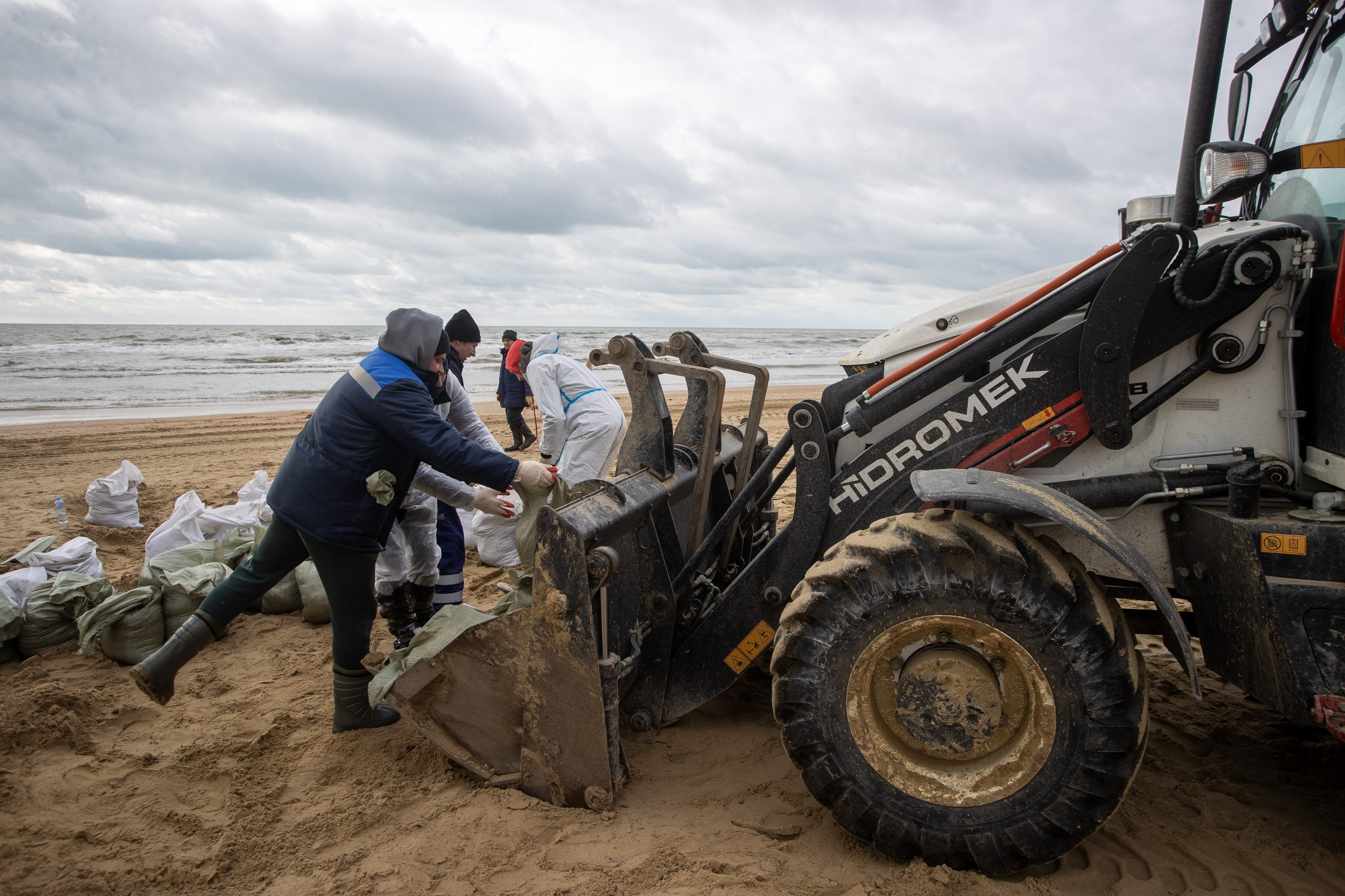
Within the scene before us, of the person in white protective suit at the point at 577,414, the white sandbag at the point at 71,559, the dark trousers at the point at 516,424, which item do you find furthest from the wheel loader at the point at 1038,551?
the dark trousers at the point at 516,424

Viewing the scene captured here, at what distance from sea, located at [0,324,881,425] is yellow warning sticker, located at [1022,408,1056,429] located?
504 cm

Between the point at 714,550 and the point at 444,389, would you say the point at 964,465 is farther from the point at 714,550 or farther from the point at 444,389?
the point at 444,389

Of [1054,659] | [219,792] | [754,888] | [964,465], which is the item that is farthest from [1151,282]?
[219,792]

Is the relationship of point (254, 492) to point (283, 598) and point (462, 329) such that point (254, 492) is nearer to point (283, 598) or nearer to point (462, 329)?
point (283, 598)

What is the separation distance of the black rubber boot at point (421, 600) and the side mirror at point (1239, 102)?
15.0 feet

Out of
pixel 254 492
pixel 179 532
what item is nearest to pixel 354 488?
pixel 179 532

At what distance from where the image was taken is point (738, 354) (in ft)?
141

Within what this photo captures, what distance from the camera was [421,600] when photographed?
15.3ft

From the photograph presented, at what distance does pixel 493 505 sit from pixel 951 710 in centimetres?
223

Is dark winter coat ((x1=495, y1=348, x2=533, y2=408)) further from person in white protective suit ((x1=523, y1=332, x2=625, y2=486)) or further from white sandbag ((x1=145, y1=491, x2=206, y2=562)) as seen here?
white sandbag ((x1=145, y1=491, x2=206, y2=562))

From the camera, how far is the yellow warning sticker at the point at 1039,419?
8.86 ft

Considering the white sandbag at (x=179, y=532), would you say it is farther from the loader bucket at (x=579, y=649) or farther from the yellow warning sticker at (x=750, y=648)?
Result: the yellow warning sticker at (x=750, y=648)

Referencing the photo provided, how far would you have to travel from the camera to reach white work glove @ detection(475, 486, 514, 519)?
3.78m

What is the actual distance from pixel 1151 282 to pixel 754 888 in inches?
89.8
